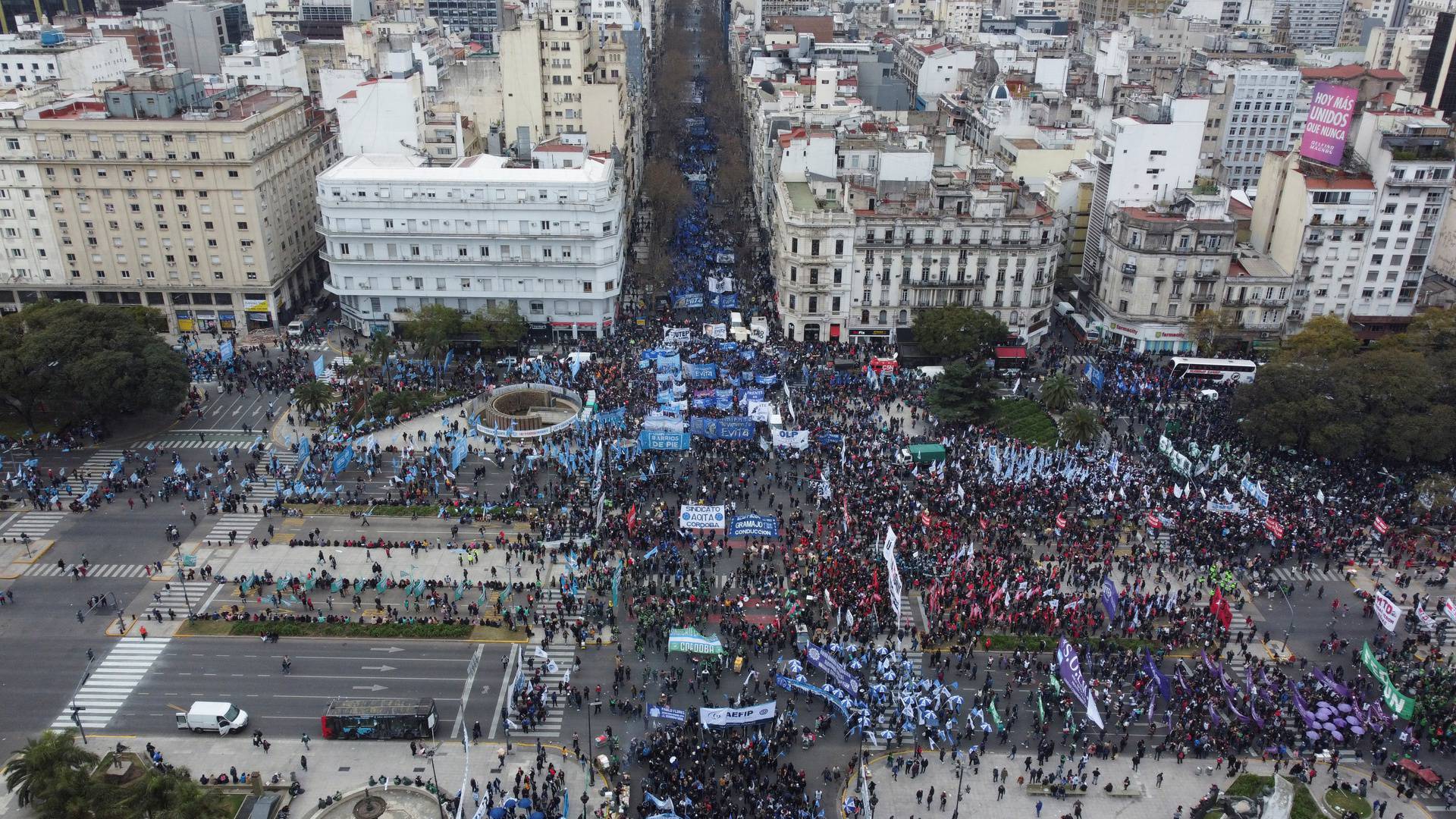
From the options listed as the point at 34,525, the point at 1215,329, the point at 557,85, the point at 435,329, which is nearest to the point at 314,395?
the point at 435,329

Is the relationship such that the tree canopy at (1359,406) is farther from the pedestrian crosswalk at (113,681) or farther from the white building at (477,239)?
the pedestrian crosswalk at (113,681)

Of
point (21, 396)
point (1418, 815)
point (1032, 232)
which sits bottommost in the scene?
point (1418, 815)

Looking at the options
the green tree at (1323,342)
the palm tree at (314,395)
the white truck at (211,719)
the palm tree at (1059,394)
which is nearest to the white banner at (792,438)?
the palm tree at (1059,394)

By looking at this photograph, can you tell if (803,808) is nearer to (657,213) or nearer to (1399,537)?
(1399,537)

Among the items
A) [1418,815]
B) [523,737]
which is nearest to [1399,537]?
[1418,815]

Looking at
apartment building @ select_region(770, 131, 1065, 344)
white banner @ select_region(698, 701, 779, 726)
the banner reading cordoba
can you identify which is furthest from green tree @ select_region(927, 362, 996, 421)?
white banner @ select_region(698, 701, 779, 726)

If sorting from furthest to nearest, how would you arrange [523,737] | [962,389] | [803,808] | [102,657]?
[962,389], [102,657], [523,737], [803,808]
